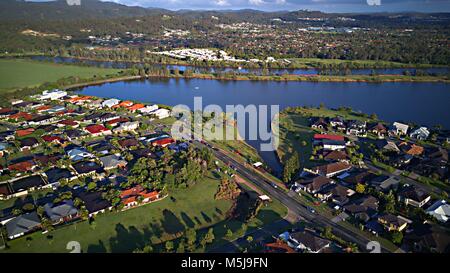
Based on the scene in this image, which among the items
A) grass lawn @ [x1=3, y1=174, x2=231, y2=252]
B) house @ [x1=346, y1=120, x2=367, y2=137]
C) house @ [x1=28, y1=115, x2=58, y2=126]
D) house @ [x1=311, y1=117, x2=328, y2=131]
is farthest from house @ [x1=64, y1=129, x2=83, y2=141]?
house @ [x1=346, y1=120, x2=367, y2=137]

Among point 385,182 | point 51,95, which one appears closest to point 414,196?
point 385,182

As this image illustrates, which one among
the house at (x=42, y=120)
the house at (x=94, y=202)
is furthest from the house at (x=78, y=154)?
the house at (x=42, y=120)

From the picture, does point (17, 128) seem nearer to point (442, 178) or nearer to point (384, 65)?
point (442, 178)

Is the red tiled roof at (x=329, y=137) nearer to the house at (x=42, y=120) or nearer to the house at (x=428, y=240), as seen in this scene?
the house at (x=428, y=240)

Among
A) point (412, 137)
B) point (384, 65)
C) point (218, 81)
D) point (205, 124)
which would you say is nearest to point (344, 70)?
point (384, 65)

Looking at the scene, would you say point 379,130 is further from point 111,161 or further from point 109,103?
point 109,103
